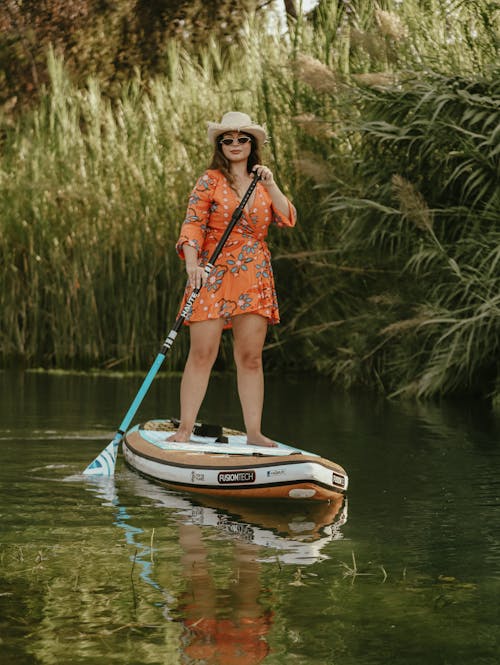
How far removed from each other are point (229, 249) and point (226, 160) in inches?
19.0

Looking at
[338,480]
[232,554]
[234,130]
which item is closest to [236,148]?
[234,130]

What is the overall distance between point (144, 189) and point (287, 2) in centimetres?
1126

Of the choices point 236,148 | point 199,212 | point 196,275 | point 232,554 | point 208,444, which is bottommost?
point 232,554

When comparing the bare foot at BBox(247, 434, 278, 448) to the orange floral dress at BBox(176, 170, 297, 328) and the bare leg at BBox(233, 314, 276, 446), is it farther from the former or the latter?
the orange floral dress at BBox(176, 170, 297, 328)

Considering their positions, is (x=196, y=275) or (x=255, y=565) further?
(x=196, y=275)

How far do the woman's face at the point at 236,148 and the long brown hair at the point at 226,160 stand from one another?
1.7 inches

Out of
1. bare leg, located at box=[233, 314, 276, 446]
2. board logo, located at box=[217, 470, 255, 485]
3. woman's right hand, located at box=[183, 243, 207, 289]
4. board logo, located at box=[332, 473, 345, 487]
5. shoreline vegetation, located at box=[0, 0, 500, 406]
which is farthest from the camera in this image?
shoreline vegetation, located at box=[0, 0, 500, 406]

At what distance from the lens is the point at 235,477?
21.9 feet

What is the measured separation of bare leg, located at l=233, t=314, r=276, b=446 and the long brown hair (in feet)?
2.39

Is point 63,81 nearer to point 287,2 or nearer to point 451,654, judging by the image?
point 287,2

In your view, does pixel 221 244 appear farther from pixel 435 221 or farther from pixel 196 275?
pixel 435 221

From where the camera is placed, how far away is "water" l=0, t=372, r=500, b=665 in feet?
13.1

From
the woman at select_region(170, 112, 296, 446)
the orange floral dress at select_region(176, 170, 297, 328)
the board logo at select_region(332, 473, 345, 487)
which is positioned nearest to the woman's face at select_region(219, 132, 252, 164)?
the woman at select_region(170, 112, 296, 446)

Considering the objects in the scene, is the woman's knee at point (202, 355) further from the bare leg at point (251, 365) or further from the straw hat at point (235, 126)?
the straw hat at point (235, 126)
